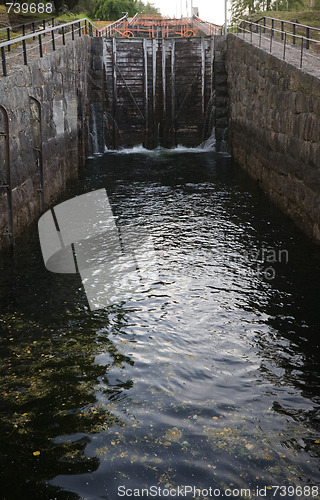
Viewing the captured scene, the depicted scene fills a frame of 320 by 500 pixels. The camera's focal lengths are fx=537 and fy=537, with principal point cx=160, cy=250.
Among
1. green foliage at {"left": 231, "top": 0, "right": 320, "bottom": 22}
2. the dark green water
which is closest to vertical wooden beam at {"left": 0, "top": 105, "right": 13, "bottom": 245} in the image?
the dark green water

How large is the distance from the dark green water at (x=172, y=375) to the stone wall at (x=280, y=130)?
4.12 feet

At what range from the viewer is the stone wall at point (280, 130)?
11125mm

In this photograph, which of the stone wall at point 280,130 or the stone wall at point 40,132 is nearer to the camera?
the stone wall at point 40,132

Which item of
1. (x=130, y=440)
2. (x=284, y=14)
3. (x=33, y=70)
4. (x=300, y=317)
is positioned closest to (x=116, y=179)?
(x=33, y=70)

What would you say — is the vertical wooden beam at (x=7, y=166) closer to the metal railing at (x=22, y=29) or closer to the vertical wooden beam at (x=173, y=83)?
the metal railing at (x=22, y=29)

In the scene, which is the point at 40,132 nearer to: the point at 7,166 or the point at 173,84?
the point at 7,166

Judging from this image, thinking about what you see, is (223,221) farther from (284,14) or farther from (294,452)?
(284,14)

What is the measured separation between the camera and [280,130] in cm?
1367

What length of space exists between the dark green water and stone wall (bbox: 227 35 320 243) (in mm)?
1257

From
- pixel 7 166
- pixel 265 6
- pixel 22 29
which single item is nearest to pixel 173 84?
pixel 22 29

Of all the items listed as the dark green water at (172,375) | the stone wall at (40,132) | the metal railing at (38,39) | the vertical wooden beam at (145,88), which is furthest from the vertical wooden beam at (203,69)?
the dark green water at (172,375)

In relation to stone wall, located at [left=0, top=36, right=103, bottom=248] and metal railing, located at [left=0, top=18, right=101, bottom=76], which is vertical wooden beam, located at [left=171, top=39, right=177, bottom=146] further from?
stone wall, located at [left=0, top=36, right=103, bottom=248]

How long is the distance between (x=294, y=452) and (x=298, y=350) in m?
2.05

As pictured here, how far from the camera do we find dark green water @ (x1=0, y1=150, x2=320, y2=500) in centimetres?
482
